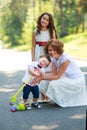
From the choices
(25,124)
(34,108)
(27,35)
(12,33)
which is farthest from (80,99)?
(12,33)

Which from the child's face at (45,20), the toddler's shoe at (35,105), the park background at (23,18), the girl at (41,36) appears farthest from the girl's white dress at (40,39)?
the park background at (23,18)

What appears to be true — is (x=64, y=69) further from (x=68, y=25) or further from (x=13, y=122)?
(x=68, y=25)

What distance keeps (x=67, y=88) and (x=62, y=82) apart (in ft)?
0.48

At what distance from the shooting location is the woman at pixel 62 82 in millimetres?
7766

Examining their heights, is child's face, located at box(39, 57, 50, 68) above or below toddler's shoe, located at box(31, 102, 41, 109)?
above

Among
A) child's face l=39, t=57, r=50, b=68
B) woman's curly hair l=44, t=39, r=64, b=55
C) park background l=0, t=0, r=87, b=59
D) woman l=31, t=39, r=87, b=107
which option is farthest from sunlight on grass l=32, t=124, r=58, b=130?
park background l=0, t=0, r=87, b=59

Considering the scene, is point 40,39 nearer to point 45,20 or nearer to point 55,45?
point 45,20

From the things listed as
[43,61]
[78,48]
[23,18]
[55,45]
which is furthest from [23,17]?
[43,61]

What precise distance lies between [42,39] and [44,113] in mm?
→ 1559

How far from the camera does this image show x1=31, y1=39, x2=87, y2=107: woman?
25.5 ft

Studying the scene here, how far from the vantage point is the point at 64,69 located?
781 cm

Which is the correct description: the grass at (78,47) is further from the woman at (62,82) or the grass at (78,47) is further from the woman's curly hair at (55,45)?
the woman's curly hair at (55,45)

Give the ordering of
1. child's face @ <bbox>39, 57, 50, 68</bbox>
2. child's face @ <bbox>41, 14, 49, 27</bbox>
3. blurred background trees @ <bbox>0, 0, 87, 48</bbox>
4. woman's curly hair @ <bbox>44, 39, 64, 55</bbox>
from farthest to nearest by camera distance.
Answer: blurred background trees @ <bbox>0, 0, 87, 48</bbox>
child's face @ <bbox>41, 14, 49, 27</bbox>
woman's curly hair @ <bbox>44, 39, 64, 55</bbox>
child's face @ <bbox>39, 57, 50, 68</bbox>

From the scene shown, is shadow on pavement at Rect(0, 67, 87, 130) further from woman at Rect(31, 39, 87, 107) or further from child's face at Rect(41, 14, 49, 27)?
child's face at Rect(41, 14, 49, 27)
